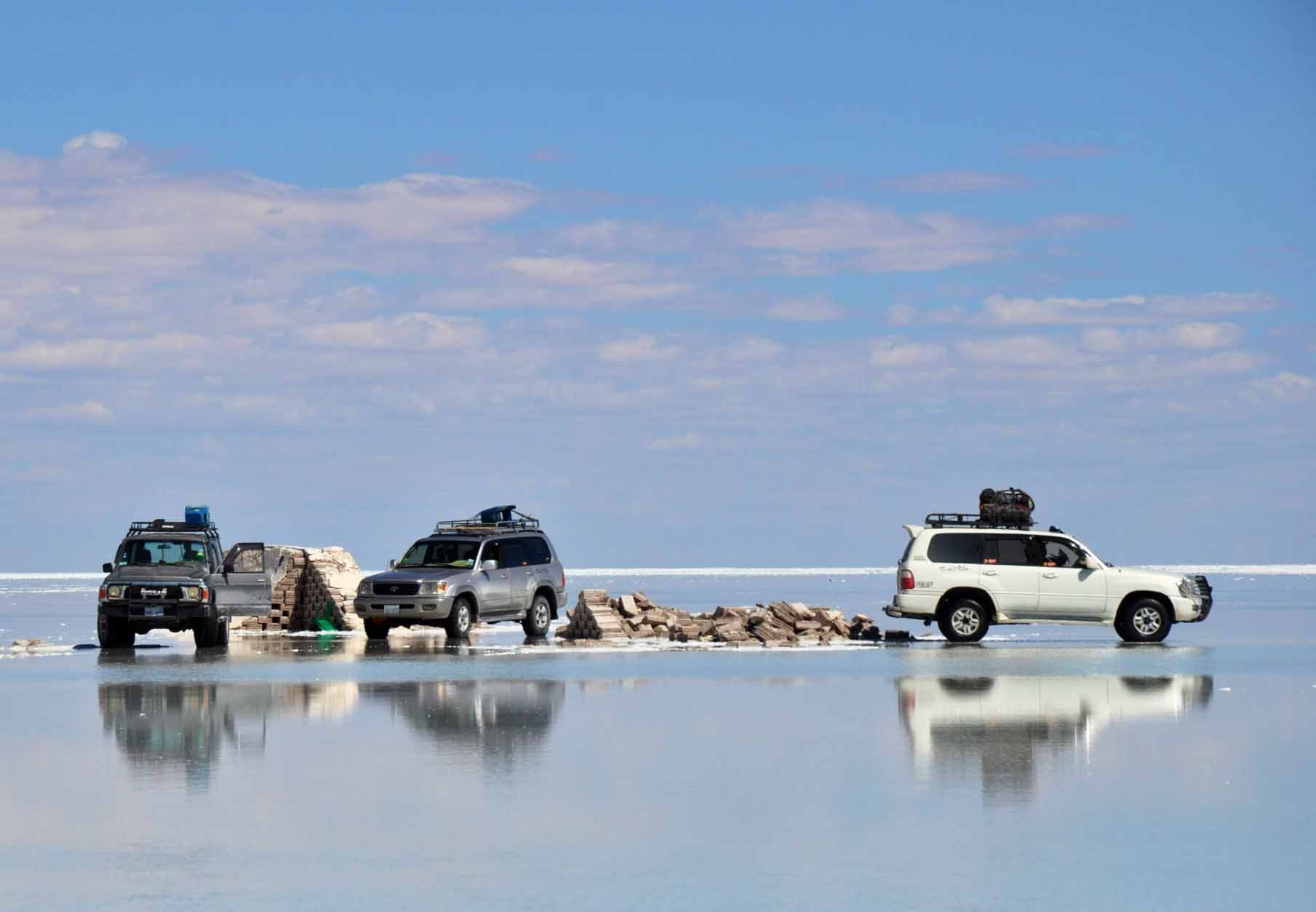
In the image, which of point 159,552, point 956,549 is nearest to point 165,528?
point 159,552

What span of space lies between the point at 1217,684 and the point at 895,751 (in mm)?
8998

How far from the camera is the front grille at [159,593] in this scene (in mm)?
31297

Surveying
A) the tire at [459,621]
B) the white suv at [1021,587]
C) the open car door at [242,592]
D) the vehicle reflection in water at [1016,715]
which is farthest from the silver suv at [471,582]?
the vehicle reflection in water at [1016,715]

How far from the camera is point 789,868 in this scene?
9742 mm

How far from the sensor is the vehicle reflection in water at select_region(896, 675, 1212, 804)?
13625 millimetres

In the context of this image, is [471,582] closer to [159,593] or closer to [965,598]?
[159,593]

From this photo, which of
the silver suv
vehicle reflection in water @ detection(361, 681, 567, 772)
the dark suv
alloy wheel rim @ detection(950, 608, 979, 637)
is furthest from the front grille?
alloy wheel rim @ detection(950, 608, 979, 637)

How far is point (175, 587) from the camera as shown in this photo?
103 ft

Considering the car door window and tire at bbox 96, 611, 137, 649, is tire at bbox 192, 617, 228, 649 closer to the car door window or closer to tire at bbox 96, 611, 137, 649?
tire at bbox 96, 611, 137, 649

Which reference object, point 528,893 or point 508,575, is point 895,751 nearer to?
point 528,893

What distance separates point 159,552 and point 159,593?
157cm

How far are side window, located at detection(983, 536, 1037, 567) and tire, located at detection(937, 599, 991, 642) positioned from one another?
33.3 inches

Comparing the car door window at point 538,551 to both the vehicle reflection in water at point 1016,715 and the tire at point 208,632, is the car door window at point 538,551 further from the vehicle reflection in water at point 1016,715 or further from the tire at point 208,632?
the vehicle reflection in water at point 1016,715

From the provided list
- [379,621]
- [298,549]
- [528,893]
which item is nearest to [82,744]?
[528,893]
